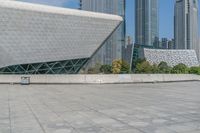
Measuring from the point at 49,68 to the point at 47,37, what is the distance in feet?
20.4

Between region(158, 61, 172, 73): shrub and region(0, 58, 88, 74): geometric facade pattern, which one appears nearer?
region(0, 58, 88, 74): geometric facade pattern

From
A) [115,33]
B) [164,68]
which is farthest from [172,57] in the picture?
[164,68]

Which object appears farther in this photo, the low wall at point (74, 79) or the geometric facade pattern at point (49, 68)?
the geometric facade pattern at point (49, 68)

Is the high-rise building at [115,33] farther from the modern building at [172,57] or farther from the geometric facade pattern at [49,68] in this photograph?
the geometric facade pattern at [49,68]

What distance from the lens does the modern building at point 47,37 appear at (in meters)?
53.8

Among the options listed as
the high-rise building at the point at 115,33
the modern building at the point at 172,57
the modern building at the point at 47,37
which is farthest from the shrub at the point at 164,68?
the modern building at the point at 47,37

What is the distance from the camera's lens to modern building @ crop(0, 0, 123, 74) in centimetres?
5384

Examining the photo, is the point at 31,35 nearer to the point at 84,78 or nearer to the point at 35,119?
the point at 84,78

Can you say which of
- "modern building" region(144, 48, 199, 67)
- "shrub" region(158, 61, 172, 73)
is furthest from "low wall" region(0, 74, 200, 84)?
"modern building" region(144, 48, 199, 67)

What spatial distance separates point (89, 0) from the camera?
145250 mm

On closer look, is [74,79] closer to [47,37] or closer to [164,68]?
[47,37]

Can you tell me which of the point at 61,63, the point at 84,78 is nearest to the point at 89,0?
the point at 61,63

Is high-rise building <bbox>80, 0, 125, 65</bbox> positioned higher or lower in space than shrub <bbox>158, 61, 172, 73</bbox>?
higher

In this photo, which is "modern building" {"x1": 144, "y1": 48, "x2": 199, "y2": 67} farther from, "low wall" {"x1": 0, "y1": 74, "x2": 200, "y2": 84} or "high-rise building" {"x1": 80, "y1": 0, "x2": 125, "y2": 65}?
"low wall" {"x1": 0, "y1": 74, "x2": 200, "y2": 84}
